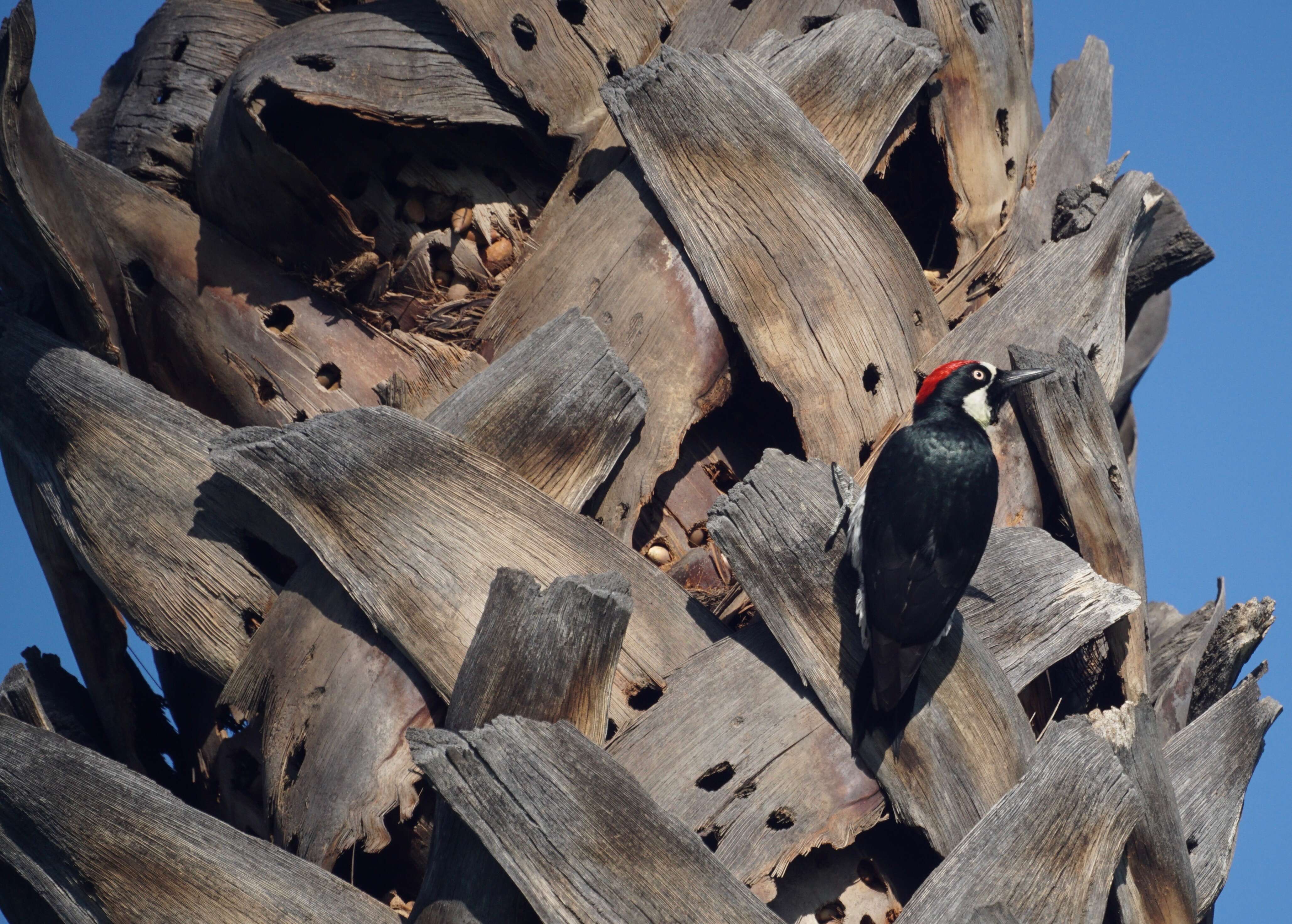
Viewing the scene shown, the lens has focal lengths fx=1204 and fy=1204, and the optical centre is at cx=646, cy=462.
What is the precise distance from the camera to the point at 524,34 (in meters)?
3.10

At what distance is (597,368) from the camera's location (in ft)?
8.80

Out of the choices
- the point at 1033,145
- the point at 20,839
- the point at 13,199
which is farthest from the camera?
the point at 1033,145

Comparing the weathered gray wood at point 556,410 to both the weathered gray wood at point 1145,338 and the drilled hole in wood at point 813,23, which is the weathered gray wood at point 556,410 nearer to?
the drilled hole in wood at point 813,23

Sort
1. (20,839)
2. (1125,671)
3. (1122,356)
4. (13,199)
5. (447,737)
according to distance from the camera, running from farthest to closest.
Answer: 1. (1122,356)
2. (1125,671)
3. (13,199)
4. (20,839)
5. (447,737)

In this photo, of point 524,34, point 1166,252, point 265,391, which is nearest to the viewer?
point 265,391

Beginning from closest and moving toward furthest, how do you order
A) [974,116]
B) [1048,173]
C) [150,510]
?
[150,510] < [974,116] < [1048,173]

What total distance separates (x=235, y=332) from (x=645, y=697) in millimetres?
1326

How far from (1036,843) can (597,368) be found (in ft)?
4.38

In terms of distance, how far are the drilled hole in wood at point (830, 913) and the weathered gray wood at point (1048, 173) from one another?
156 centimetres

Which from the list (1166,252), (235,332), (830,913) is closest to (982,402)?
(1166,252)

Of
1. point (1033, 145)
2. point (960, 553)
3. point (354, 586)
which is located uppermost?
point (1033, 145)

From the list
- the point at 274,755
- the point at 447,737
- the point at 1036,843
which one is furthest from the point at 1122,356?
the point at 274,755

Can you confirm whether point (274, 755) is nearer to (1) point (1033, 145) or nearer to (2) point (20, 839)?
(2) point (20, 839)

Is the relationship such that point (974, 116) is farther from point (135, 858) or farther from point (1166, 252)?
point (135, 858)
